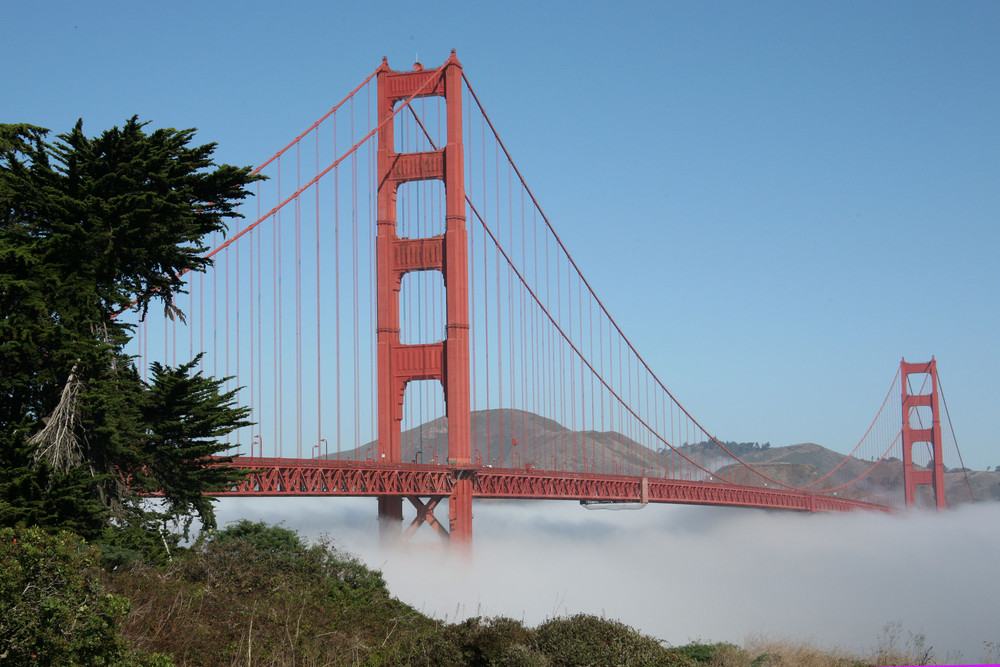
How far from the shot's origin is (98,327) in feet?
73.0

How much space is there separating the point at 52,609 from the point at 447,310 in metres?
36.8

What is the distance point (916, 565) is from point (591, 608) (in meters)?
50.2

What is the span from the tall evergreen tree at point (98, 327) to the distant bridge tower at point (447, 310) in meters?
24.8

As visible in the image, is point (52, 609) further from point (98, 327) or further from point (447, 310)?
point (447, 310)

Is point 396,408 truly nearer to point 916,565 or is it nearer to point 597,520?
point 597,520

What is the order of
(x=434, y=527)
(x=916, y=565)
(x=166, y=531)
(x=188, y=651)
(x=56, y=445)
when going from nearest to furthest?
1. (x=188, y=651)
2. (x=56, y=445)
3. (x=166, y=531)
4. (x=434, y=527)
5. (x=916, y=565)

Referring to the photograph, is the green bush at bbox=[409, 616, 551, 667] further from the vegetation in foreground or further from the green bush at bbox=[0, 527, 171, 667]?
the green bush at bbox=[0, 527, 171, 667]

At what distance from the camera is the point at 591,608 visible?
4991cm

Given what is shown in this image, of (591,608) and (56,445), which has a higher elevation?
(56,445)

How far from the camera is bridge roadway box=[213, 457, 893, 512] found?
111 ft

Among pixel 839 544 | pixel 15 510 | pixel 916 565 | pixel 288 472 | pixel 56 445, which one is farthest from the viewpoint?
pixel 839 544

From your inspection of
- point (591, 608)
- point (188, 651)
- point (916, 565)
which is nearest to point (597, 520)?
point (916, 565)

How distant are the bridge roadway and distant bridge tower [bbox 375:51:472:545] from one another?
5.94 ft

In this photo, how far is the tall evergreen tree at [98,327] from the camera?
20.1 m
